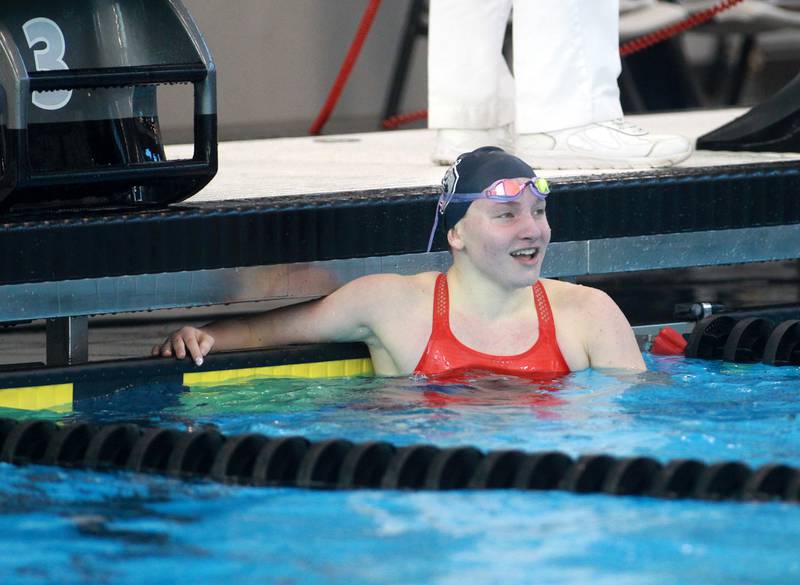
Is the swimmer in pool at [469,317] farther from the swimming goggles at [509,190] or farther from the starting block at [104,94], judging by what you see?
the starting block at [104,94]

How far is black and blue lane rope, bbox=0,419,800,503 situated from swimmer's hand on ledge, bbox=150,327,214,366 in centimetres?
49

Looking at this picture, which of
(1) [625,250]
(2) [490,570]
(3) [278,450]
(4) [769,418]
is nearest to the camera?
(2) [490,570]

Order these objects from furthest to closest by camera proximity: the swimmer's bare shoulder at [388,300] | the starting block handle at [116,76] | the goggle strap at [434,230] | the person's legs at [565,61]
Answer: the person's legs at [565,61] < the goggle strap at [434,230] < the swimmer's bare shoulder at [388,300] < the starting block handle at [116,76]

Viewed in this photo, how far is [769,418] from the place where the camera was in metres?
3.25

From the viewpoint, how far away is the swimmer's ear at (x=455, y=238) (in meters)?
3.66

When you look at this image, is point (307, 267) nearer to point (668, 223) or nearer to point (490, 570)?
point (668, 223)

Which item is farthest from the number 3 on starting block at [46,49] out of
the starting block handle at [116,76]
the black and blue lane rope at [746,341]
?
the black and blue lane rope at [746,341]

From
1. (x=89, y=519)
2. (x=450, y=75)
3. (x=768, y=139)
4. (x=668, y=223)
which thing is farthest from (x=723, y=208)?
(x=89, y=519)

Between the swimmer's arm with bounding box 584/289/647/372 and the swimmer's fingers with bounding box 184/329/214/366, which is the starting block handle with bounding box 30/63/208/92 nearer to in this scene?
the swimmer's fingers with bounding box 184/329/214/366

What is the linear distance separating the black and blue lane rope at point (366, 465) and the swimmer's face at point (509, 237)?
0.77 metres

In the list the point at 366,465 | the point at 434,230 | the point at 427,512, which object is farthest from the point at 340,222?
the point at 427,512

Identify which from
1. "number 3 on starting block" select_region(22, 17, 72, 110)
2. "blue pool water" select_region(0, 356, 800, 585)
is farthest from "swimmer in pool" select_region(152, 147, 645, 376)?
"number 3 on starting block" select_region(22, 17, 72, 110)

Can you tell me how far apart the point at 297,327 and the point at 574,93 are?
1.00 m

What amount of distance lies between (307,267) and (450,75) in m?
0.89
